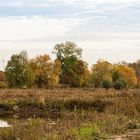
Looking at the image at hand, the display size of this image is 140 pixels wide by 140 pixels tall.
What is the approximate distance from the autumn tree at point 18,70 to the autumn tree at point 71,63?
1324cm

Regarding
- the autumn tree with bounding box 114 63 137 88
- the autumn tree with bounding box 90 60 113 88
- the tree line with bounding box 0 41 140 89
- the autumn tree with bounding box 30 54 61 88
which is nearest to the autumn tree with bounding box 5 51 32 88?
the tree line with bounding box 0 41 140 89

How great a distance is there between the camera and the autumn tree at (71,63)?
85438mm

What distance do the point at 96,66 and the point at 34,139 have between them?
3430 inches

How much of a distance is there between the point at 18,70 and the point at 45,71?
935 cm

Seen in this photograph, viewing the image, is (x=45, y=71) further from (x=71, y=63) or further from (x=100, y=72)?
(x=100, y=72)

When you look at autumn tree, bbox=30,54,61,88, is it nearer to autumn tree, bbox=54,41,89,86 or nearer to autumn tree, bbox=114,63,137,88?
autumn tree, bbox=54,41,89,86

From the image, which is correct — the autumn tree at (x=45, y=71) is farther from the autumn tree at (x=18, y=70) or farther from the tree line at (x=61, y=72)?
the autumn tree at (x=18, y=70)

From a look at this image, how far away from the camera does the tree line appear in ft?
236

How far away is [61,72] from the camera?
285ft

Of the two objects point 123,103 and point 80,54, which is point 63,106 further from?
point 80,54

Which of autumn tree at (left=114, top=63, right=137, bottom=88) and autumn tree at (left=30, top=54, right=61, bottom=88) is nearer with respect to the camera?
autumn tree at (left=30, top=54, right=61, bottom=88)

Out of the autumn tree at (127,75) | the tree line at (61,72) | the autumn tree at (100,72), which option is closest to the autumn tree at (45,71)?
the tree line at (61,72)

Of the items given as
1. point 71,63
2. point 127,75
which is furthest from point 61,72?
point 127,75

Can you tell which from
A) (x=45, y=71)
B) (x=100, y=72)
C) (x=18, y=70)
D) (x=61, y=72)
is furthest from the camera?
(x=100, y=72)
